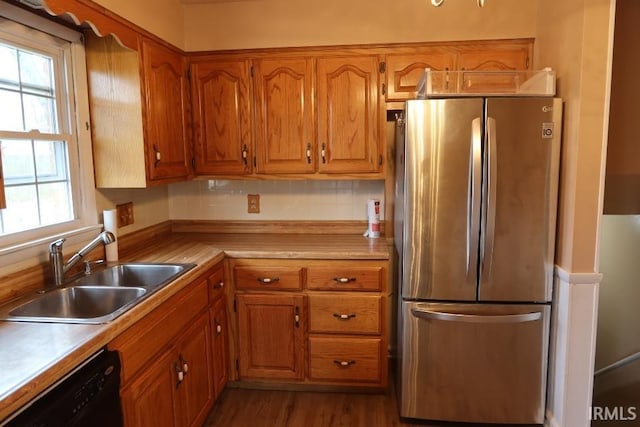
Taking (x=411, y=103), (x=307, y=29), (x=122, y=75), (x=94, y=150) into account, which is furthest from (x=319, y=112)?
(x=94, y=150)

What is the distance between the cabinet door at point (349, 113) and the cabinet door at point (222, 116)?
0.47 m

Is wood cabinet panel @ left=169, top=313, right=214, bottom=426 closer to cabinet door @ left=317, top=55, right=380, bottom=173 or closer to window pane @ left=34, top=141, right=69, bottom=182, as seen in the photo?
window pane @ left=34, top=141, right=69, bottom=182

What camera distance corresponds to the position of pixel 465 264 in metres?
2.13

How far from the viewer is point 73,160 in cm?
211

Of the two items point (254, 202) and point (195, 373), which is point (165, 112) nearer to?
point (254, 202)

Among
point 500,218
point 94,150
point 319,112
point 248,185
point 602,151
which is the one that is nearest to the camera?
point 602,151

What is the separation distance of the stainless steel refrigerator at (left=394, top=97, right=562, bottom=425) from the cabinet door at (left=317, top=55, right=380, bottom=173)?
16.6 inches

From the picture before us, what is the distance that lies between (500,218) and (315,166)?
1125mm

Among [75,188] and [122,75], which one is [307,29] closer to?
[122,75]

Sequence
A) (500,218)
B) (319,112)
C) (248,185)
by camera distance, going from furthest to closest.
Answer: (248,185)
(319,112)
(500,218)

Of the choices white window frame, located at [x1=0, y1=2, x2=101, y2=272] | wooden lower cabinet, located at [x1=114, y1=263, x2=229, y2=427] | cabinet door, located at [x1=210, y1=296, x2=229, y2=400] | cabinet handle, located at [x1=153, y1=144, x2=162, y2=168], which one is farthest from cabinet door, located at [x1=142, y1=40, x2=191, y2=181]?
cabinet door, located at [x1=210, y1=296, x2=229, y2=400]

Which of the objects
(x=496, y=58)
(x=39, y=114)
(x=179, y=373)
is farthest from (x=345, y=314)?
(x=39, y=114)

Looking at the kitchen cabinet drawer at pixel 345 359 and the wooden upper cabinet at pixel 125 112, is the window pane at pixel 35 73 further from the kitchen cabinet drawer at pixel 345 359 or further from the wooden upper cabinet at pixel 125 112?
the kitchen cabinet drawer at pixel 345 359

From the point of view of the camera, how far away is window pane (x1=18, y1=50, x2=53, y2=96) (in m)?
1.86
